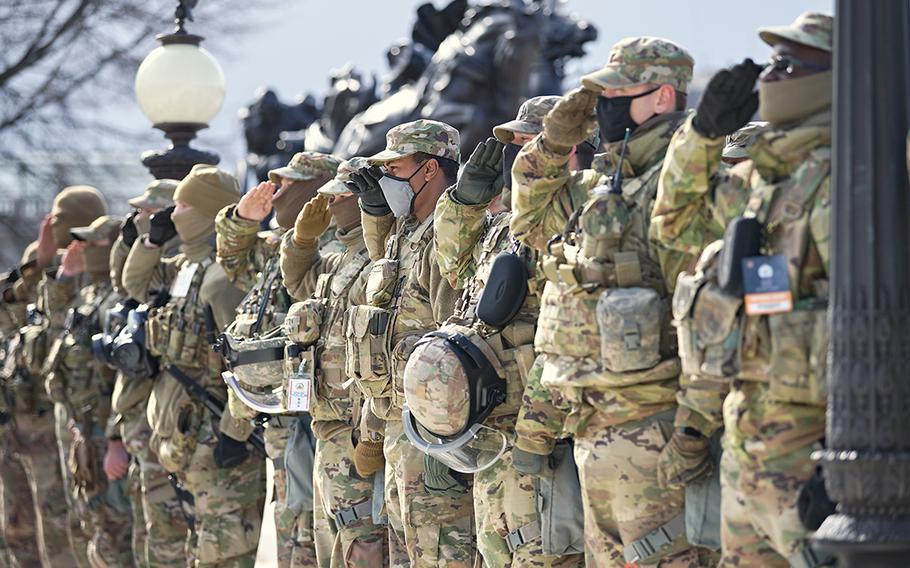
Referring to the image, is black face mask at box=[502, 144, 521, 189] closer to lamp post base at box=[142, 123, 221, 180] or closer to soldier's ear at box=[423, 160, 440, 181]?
soldier's ear at box=[423, 160, 440, 181]

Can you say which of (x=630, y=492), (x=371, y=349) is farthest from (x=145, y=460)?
(x=630, y=492)

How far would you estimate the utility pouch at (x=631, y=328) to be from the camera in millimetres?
5590

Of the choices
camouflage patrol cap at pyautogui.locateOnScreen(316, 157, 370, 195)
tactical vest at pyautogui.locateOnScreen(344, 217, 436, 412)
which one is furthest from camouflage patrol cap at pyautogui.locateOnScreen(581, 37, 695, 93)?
camouflage patrol cap at pyautogui.locateOnScreen(316, 157, 370, 195)

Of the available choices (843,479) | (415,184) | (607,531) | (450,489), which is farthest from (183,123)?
(843,479)

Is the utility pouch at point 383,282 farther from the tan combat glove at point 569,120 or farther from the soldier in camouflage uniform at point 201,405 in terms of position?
the soldier in camouflage uniform at point 201,405

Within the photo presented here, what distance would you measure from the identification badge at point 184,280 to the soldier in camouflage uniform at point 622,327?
383 cm

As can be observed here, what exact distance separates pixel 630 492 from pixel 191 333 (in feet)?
13.5

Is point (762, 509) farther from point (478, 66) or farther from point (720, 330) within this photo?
point (478, 66)

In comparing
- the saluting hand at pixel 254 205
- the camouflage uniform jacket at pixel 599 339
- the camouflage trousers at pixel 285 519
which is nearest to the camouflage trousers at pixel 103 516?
the camouflage trousers at pixel 285 519

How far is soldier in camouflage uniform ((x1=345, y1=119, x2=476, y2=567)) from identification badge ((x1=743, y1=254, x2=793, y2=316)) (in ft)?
7.65

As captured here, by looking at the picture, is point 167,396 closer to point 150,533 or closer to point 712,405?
point 150,533

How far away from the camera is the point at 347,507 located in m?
7.90

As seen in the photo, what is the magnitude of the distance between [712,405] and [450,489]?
1976 mm

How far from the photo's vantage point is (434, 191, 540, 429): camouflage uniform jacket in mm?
6609
